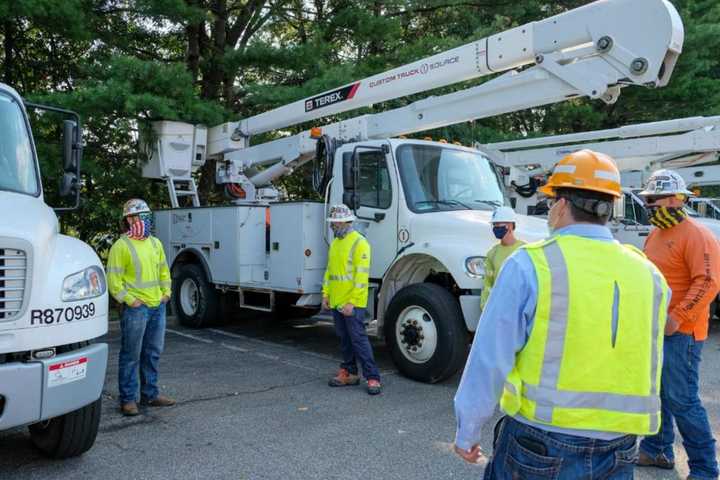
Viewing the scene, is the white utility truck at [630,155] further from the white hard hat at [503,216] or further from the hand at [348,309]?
the hand at [348,309]

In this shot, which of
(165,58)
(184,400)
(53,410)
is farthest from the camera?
(165,58)

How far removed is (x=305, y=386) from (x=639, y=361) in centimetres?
452

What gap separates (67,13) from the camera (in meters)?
9.95

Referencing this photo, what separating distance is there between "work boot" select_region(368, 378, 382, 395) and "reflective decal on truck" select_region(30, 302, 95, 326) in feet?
9.35

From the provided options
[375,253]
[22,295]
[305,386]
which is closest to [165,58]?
[375,253]

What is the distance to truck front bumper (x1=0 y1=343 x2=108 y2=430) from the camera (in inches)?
132

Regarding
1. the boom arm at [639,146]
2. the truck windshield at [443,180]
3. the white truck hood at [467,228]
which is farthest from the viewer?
the boom arm at [639,146]

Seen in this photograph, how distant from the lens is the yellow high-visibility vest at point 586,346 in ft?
6.59

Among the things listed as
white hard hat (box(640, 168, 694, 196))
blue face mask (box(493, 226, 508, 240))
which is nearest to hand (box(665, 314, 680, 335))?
white hard hat (box(640, 168, 694, 196))

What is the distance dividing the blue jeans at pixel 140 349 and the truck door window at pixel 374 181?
108 inches

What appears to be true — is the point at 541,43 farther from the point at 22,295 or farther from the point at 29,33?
the point at 29,33

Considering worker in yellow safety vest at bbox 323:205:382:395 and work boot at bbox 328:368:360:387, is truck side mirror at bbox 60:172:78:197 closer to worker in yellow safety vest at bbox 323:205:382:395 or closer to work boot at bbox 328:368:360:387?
worker in yellow safety vest at bbox 323:205:382:395

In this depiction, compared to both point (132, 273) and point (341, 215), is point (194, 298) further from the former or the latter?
point (132, 273)

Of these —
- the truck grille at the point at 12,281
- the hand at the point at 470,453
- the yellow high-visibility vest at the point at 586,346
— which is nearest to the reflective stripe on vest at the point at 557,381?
the yellow high-visibility vest at the point at 586,346
